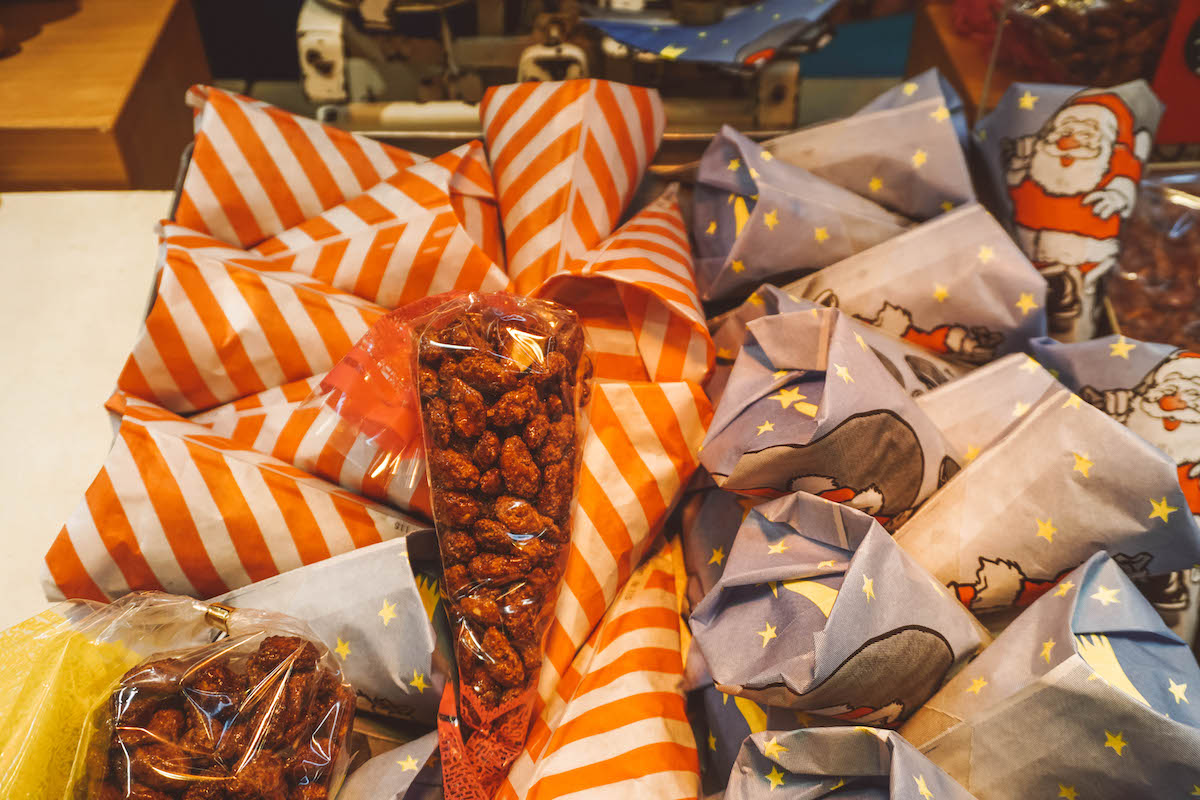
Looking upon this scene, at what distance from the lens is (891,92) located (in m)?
1.45

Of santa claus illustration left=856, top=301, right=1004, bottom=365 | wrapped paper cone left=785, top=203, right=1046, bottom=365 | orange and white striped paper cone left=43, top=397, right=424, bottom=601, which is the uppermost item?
wrapped paper cone left=785, top=203, right=1046, bottom=365

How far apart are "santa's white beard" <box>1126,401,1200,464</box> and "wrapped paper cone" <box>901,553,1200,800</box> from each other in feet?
0.75

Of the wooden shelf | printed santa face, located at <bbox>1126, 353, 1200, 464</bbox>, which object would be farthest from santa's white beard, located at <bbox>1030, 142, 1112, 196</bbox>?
the wooden shelf

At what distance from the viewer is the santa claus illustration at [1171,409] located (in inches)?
44.2

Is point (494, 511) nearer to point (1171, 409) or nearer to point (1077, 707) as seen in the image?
point (1077, 707)

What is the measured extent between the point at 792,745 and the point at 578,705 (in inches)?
11.4

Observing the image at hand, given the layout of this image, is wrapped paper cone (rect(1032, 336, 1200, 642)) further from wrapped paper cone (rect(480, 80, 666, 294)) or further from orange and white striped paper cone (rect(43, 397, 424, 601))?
orange and white striped paper cone (rect(43, 397, 424, 601))

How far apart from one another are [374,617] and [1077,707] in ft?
2.67

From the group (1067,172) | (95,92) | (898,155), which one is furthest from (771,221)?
(95,92)

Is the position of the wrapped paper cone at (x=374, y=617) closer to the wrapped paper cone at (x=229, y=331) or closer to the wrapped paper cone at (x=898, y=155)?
the wrapped paper cone at (x=229, y=331)

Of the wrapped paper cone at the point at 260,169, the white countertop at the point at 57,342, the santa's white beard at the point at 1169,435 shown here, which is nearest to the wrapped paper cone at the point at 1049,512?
the santa's white beard at the point at 1169,435

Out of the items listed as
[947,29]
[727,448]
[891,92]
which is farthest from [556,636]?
[947,29]

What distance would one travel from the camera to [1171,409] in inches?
45.2

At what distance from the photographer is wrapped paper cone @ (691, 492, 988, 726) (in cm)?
93
